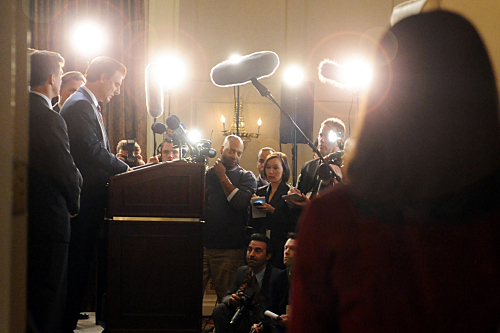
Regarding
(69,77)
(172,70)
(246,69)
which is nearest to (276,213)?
(246,69)

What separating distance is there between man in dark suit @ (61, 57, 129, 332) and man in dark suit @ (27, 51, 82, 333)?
372 millimetres

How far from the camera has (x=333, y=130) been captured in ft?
13.0

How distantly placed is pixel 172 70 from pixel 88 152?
335 cm

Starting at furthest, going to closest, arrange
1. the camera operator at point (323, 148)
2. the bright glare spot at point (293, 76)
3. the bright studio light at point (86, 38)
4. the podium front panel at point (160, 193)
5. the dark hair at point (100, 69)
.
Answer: the bright glare spot at point (293, 76) < the bright studio light at point (86, 38) < the camera operator at point (323, 148) < the dark hair at point (100, 69) < the podium front panel at point (160, 193)

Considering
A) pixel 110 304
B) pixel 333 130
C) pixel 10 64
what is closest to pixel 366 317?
pixel 10 64

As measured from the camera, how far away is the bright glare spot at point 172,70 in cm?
606

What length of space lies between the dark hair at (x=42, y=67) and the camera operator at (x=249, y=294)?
5.83 feet

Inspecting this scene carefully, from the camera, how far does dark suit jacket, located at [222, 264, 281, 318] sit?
3404 millimetres

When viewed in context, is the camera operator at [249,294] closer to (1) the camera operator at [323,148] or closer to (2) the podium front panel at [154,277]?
(1) the camera operator at [323,148]

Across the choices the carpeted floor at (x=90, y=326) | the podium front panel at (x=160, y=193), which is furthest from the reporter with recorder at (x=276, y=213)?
the podium front panel at (x=160, y=193)

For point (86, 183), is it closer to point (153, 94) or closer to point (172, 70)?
→ point (153, 94)

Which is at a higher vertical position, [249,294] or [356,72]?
[356,72]

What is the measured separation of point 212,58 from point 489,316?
235 inches

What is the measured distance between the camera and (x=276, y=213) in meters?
3.70
